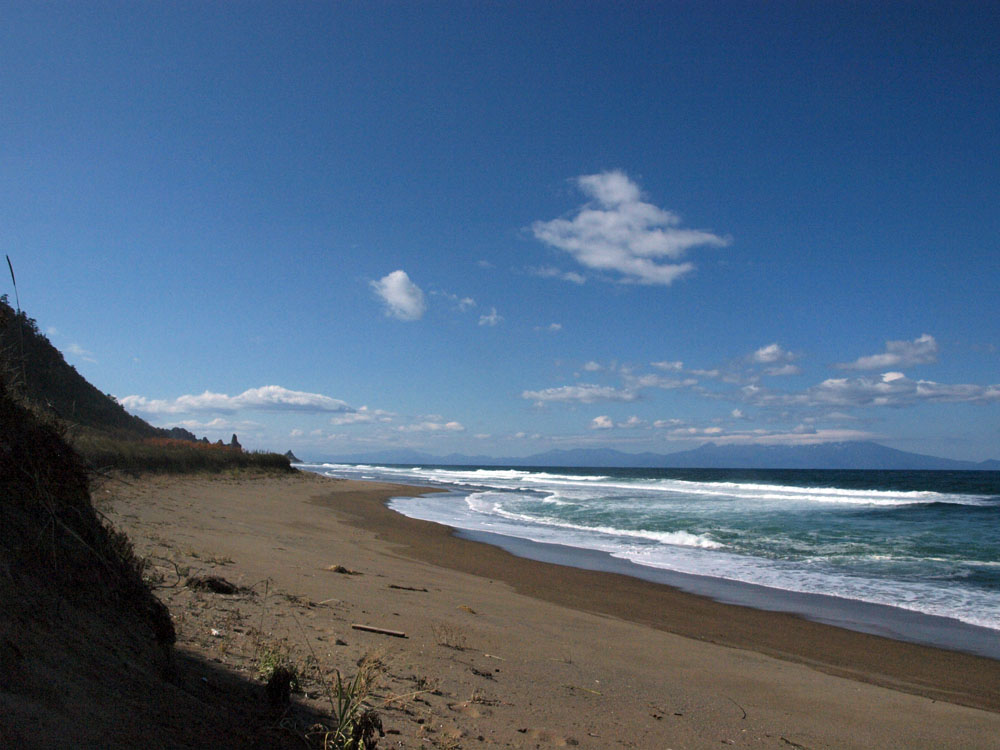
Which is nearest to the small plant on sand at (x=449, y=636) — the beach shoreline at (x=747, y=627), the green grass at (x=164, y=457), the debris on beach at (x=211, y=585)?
the debris on beach at (x=211, y=585)

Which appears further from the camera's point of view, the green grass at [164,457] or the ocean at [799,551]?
the green grass at [164,457]

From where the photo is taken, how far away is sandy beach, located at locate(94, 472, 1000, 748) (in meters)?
4.20

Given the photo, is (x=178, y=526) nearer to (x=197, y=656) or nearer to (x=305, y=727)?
(x=197, y=656)

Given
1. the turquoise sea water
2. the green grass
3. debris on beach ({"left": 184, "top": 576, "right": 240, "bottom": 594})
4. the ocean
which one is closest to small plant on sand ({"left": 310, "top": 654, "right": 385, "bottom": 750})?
debris on beach ({"left": 184, "top": 576, "right": 240, "bottom": 594})

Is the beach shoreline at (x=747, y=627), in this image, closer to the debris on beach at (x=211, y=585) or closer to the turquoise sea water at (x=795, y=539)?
the turquoise sea water at (x=795, y=539)

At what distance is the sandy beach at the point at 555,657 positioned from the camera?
4199 mm

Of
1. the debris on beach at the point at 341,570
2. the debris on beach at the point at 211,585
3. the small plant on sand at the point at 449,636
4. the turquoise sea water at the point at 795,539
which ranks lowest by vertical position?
the turquoise sea water at the point at 795,539

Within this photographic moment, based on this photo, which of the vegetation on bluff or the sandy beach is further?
the vegetation on bluff

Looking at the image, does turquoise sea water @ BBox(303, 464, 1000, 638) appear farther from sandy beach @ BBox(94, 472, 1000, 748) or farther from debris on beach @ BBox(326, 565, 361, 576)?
debris on beach @ BBox(326, 565, 361, 576)

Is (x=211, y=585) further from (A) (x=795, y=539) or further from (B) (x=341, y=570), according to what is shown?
(A) (x=795, y=539)

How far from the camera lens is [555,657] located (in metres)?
5.92

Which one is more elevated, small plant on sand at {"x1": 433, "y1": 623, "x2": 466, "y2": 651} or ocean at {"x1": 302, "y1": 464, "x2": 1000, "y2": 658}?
small plant on sand at {"x1": 433, "y1": 623, "x2": 466, "y2": 651}

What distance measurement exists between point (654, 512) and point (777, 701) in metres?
22.0

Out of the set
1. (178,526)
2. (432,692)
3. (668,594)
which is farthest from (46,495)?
(668,594)
